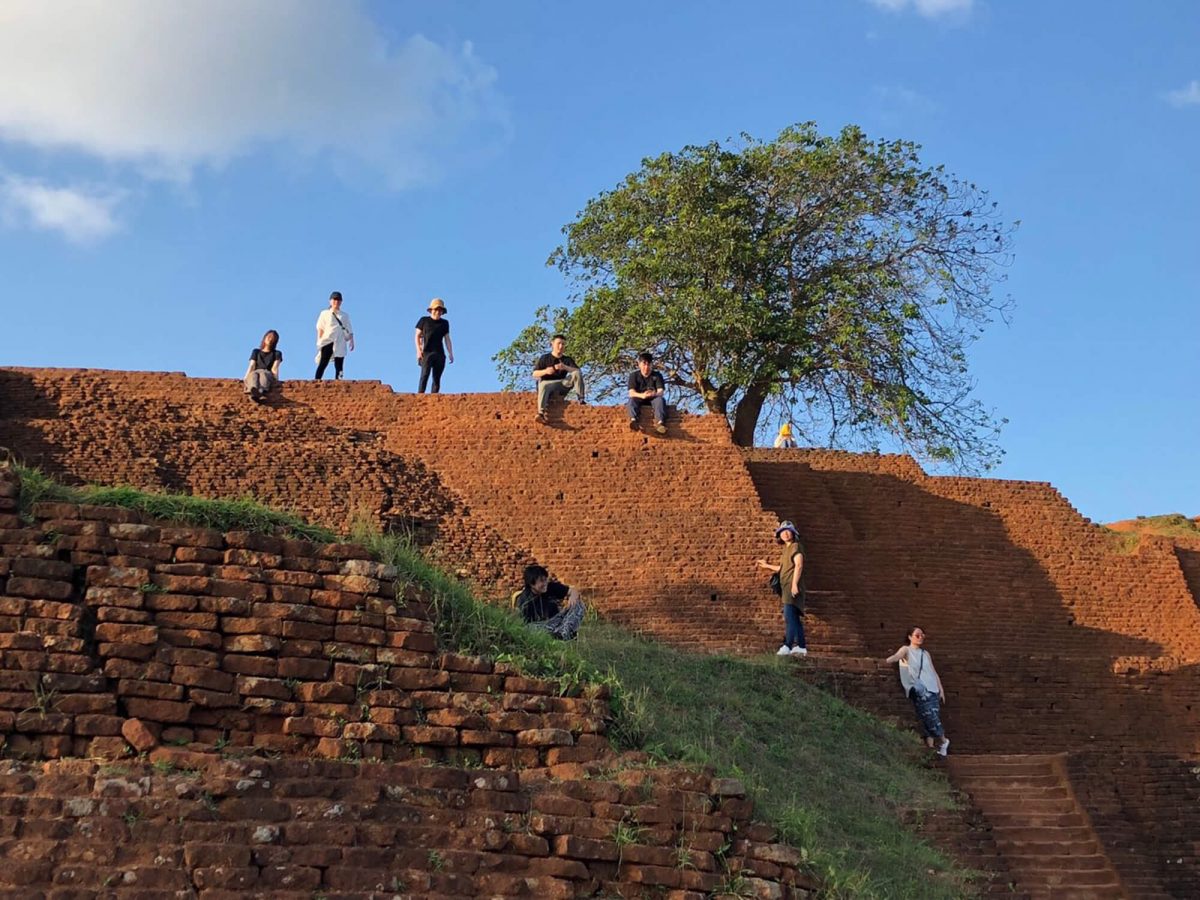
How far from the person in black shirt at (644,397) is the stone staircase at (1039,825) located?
5.06 m

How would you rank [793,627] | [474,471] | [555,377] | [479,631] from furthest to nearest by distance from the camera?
1. [555,377]
2. [474,471]
3. [793,627]
4. [479,631]

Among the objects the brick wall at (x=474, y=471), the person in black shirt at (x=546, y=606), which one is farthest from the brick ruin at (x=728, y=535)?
the person in black shirt at (x=546, y=606)

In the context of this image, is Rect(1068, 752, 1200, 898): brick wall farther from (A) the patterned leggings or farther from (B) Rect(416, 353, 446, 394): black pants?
(B) Rect(416, 353, 446, 394): black pants

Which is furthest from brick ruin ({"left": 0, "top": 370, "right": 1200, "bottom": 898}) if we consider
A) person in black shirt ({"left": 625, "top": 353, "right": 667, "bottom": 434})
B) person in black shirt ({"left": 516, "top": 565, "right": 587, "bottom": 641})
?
person in black shirt ({"left": 516, "top": 565, "right": 587, "bottom": 641})

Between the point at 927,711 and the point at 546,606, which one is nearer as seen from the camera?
the point at 546,606

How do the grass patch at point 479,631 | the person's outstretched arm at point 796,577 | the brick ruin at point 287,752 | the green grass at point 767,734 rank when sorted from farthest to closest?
the person's outstretched arm at point 796,577 < the green grass at point 767,734 < the grass patch at point 479,631 < the brick ruin at point 287,752

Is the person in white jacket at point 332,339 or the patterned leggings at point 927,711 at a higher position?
the person in white jacket at point 332,339

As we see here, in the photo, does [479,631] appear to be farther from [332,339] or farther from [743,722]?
[332,339]

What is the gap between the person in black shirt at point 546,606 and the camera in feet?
29.5

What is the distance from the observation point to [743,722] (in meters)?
10.4

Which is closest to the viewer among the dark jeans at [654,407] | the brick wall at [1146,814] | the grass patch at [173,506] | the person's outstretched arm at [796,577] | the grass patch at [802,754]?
the grass patch at [173,506]

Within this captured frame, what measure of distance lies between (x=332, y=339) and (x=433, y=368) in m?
1.20

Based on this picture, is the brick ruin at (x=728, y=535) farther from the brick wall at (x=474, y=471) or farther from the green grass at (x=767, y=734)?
the green grass at (x=767, y=734)

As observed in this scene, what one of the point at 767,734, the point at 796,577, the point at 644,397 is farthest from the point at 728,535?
the point at 767,734
